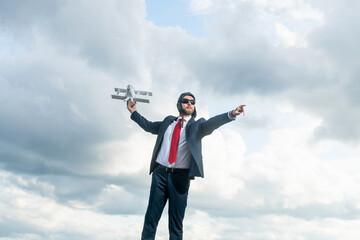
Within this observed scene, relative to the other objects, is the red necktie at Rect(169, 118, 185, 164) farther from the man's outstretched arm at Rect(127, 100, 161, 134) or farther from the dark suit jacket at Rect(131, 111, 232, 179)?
the man's outstretched arm at Rect(127, 100, 161, 134)

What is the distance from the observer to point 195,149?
29.3 feet

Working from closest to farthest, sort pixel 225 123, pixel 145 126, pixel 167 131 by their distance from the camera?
pixel 225 123 < pixel 167 131 < pixel 145 126

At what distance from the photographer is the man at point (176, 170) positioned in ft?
28.7

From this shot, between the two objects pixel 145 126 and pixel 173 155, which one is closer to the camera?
pixel 173 155

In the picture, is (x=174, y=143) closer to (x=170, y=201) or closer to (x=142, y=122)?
(x=170, y=201)

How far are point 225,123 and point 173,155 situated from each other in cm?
151

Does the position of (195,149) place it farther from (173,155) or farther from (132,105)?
(132,105)

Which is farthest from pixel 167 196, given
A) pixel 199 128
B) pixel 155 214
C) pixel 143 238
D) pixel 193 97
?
pixel 193 97

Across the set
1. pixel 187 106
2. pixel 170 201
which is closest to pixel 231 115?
pixel 187 106

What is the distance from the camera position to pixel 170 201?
8.80 metres

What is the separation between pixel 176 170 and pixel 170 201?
777 mm

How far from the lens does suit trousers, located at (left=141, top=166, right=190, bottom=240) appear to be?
8.76 meters

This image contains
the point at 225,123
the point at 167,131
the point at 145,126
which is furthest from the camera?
the point at 145,126

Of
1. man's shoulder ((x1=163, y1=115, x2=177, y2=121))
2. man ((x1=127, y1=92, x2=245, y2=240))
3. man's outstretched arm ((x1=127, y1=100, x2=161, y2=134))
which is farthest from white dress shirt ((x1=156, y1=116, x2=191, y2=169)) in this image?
man's outstretched arm ((x1=127, y1=100, x2=161, y2=134))
